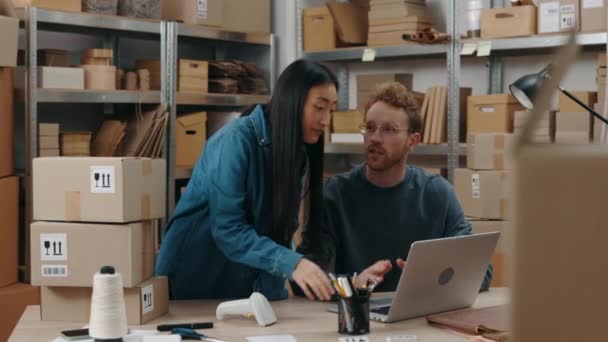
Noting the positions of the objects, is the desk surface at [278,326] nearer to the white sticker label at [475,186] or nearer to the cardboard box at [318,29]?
the white sticker label at [475,186]

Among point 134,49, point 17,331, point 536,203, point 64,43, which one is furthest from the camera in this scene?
point 134,49

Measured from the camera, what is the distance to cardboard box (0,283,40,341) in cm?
357

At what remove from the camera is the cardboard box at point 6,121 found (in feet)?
12.0

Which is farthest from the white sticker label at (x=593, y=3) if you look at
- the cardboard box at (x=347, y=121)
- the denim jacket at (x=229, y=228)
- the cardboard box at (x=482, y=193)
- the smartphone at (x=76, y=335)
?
the smartphone at (x=76, y=335)

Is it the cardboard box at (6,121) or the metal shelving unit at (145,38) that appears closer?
the cardboard box at (6,121)

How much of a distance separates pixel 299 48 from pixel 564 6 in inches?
63.2

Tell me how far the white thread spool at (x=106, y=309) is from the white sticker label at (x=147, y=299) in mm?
243

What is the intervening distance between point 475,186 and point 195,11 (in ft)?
5.65

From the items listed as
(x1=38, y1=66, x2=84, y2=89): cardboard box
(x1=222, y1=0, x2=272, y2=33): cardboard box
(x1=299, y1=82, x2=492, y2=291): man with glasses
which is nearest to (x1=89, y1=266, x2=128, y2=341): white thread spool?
(x1=299, y1=82, x2=492, y2=291): man with glasses

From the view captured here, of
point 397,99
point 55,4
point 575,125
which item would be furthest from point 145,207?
point 575,125

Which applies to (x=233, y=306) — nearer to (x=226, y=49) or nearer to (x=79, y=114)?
(x=79, y=114)

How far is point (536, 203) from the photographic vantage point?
37cm

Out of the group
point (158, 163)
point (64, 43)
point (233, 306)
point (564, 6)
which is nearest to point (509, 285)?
point (233, 306)

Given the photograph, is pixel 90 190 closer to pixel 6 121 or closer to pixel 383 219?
pixel 383 219
